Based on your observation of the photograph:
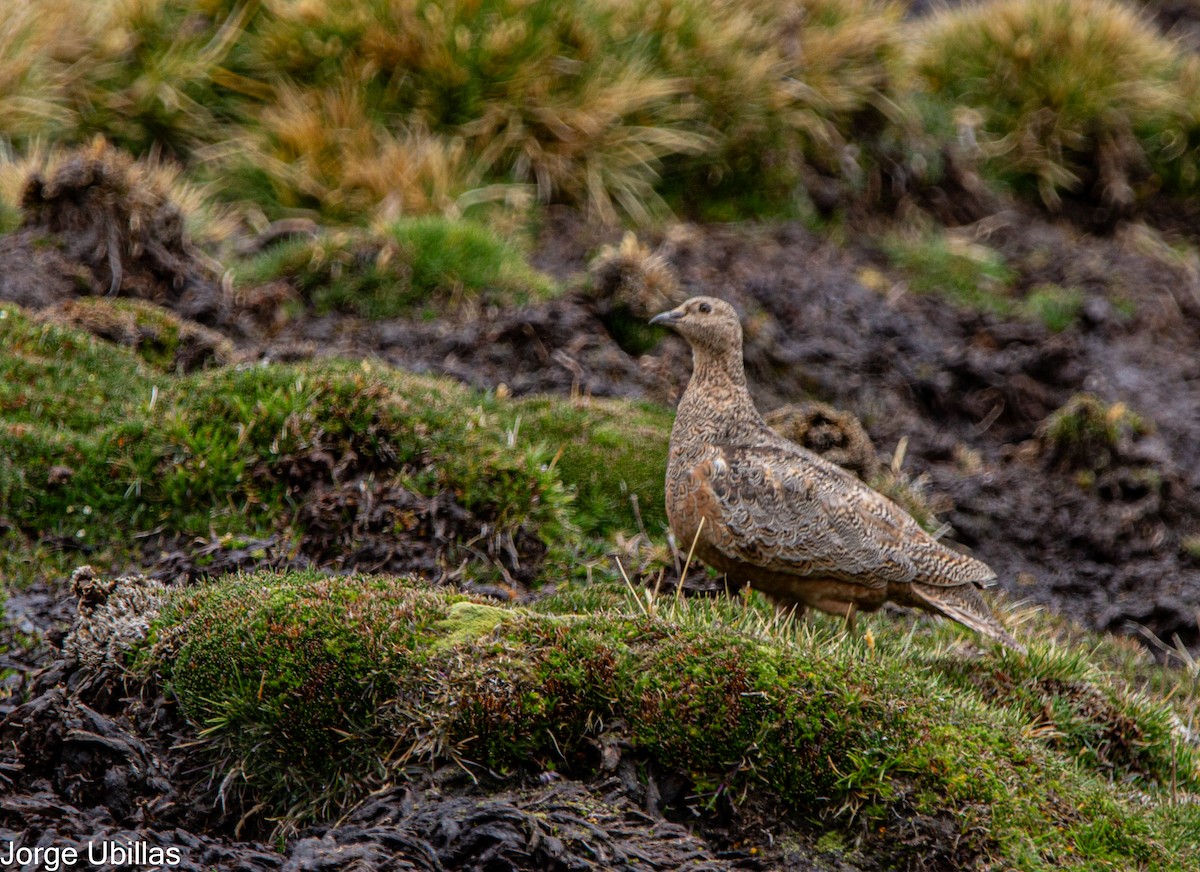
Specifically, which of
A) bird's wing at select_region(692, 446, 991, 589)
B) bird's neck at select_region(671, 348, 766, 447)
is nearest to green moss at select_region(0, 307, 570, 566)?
bird's neck at select_region(671, 348, 766, 447)

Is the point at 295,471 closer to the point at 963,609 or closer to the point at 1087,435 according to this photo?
the point at 963,609

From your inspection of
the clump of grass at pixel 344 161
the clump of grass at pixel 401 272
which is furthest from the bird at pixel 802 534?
the clump of grass at pixel 344 161

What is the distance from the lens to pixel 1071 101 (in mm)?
15062

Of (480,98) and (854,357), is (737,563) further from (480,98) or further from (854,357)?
(480,98)

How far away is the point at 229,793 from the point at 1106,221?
43.1 ft

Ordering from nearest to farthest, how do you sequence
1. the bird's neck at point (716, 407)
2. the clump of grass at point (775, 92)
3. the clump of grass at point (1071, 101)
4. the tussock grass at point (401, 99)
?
the bird's neck at point (716, 407), the tussock grass at point (401, 99), the clump of grass at point (775, 92), the clump of grass at point (1071, 101)

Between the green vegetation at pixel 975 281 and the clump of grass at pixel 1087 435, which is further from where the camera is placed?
the green vegetation at pixel 975 281

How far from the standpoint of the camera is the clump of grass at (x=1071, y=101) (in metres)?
15.1

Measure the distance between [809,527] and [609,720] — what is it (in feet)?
5.93

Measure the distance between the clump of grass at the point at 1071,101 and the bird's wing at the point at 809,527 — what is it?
9757mm

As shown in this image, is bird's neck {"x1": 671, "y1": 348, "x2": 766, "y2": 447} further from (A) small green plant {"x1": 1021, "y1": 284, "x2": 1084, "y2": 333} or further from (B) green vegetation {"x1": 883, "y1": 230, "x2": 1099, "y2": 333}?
(A) small green plant {"x1": 1021, "y1": 284, "x2": 1084, "y2": 333}

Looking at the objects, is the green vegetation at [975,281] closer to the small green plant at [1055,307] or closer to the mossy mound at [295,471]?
the small green plant at [1055,307]

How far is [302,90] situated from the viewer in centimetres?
1248

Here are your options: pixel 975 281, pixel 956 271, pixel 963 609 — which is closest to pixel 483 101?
pixel 956 271
